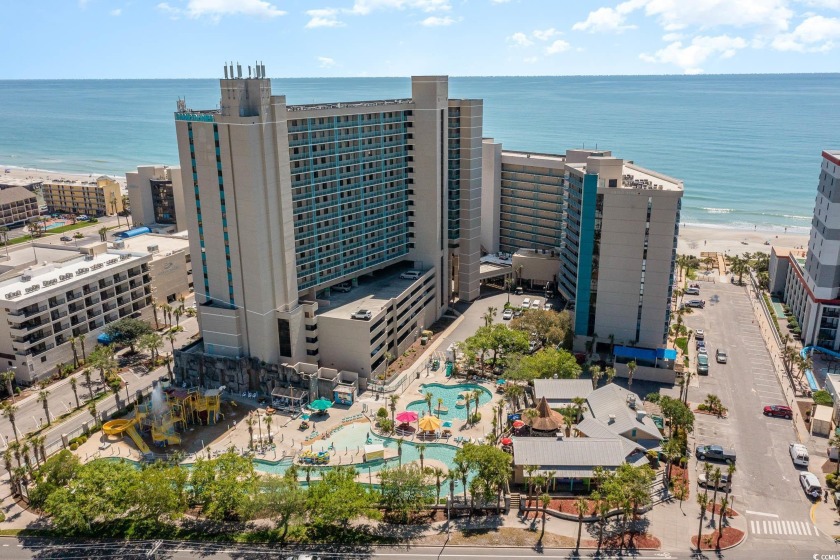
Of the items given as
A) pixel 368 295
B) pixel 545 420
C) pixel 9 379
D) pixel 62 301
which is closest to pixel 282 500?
pixel 545 420

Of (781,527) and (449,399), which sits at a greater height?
(449,399)

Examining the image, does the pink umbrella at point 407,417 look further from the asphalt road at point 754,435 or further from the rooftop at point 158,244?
the rooftop at point 158,244

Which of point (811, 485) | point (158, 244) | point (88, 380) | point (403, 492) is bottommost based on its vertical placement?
point (811, 485)

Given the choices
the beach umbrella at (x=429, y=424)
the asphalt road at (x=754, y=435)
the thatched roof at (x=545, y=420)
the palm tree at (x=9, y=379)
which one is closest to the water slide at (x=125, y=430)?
the palm tree at (x=9, y=379)

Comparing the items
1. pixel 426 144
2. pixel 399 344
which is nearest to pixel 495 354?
pixel 399 344

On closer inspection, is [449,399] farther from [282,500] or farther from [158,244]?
[158,244]

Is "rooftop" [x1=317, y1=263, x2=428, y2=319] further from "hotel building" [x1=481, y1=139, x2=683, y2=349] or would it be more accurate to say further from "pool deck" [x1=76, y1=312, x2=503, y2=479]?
"hotel building" [x1=481, y1=139, x2=683, y2=349]

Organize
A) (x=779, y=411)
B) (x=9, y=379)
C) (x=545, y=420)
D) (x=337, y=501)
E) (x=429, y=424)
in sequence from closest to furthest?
(x=337, y=501)
(x=545, y=420)
(x=429, y=424)
(x=779, y=411)
(x=9, y=379)
